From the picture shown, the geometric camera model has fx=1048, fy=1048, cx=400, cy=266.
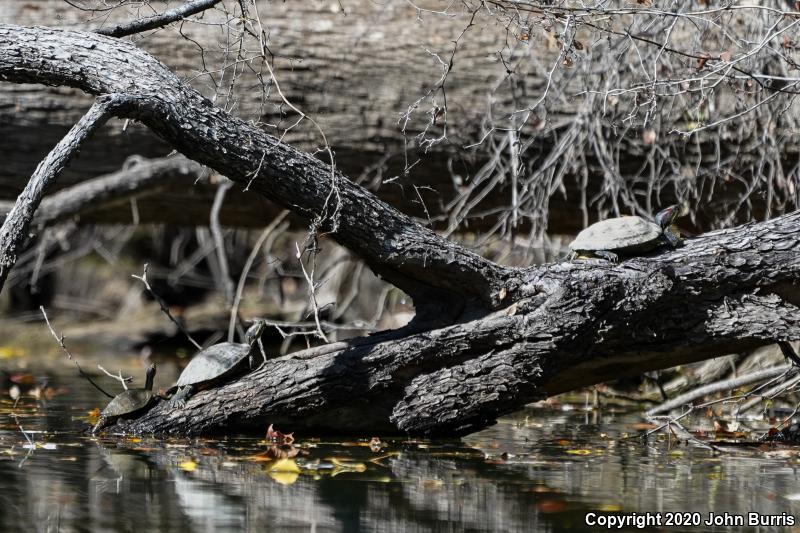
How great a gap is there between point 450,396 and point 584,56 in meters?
2.41

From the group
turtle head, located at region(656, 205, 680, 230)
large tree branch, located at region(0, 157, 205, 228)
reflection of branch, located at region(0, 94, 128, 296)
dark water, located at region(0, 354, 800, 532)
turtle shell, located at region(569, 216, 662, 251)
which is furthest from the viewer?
large tree branch, located at region(0, 157, 205, 228)

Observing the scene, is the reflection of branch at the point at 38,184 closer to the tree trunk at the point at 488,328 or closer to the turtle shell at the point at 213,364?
the tree trunk at the point at 488,328

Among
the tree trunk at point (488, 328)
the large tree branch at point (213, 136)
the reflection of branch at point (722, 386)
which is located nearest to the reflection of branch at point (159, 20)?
the large tree branch at point (213, 136)

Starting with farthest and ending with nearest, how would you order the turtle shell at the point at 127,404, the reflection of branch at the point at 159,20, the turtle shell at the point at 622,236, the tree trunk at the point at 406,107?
the tree trunk at the point at 406,107, the turtle shell at the point at 127,404, the turtle shell at the point at 622,236, the reflection of branch at the point at 159,20

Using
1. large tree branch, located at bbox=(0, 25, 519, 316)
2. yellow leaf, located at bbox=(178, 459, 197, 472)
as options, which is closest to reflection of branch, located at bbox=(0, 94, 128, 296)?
large tree branch, located at bbox=(0, 25, 519, 316)

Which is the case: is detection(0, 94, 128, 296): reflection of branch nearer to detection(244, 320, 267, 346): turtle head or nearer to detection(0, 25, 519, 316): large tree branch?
detection(0, 25, 519, 316): large tree branch

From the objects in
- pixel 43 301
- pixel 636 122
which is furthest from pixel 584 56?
pixel 43 301

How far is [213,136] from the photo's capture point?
14.3 feet

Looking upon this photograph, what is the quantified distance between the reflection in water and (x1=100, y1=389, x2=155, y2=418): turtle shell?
0.18m

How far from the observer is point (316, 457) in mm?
4477

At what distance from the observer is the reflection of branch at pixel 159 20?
4738mm

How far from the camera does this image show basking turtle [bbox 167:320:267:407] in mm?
4949

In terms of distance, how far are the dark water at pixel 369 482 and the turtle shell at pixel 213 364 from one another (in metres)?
0.32

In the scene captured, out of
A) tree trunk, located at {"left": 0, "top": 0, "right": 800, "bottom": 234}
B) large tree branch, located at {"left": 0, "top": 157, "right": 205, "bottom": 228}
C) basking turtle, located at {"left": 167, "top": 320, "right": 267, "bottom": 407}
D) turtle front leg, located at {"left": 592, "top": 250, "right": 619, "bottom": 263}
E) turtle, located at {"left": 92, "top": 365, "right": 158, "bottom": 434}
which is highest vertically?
tree trunk, located at {"left": 0, "top": 0, "right": 800, "bottom": 234}
